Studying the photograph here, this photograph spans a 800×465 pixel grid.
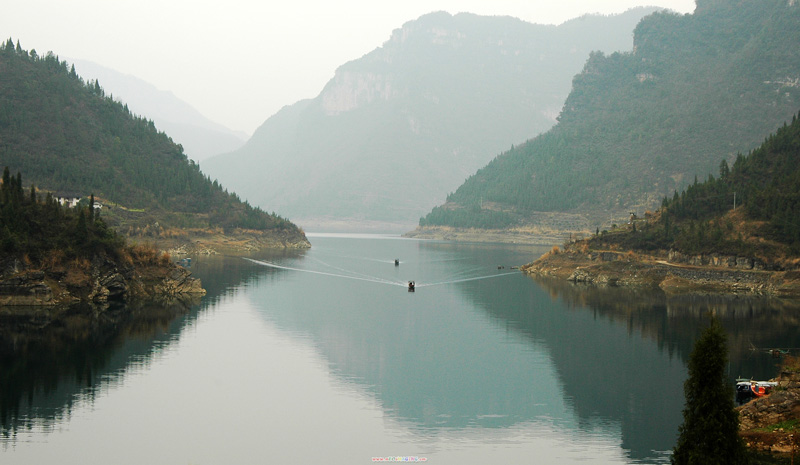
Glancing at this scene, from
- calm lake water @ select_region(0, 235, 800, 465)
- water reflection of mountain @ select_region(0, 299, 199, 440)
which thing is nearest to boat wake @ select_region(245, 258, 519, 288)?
calm lake water @ select_region(0, 235, 800, 465)

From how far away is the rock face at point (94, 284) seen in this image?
73438mm

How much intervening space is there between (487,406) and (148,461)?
19.5 metres

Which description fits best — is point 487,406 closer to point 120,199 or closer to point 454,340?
point 454,340

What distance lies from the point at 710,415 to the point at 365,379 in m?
28.5

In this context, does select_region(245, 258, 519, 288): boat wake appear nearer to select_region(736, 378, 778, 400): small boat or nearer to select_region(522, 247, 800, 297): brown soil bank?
select_region(522, 247, 800, 297): brown soil bank

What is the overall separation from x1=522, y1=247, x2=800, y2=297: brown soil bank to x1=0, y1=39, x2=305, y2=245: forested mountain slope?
8753 cm

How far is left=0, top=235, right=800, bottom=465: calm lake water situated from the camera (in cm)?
3728

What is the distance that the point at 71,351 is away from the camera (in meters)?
55.8

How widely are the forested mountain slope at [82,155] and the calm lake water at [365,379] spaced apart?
77.5 m

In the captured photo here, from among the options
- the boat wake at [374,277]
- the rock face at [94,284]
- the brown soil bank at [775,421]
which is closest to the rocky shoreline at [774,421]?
the brown soil bank at [775,421]

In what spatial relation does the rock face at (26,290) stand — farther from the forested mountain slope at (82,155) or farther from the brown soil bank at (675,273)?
the brown soil bank at (675,273)

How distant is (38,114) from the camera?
171 meters

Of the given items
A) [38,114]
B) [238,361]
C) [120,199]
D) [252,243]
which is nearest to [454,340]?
[238,361]

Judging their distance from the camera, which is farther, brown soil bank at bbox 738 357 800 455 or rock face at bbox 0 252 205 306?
rock face at bbox 0 252 205 306
